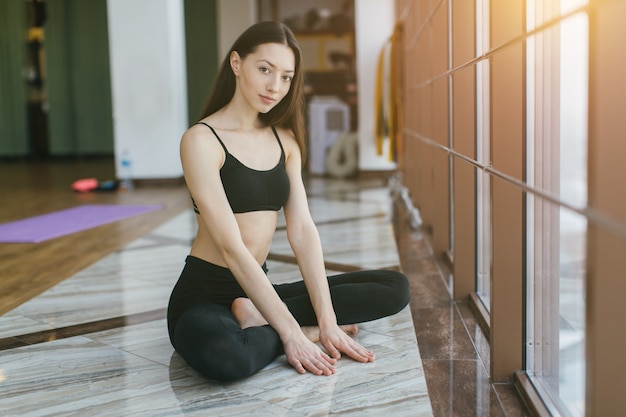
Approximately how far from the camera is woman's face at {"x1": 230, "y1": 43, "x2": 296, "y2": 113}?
172 cm

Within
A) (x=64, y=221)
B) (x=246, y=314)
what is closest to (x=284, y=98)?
(x=246, y=314)

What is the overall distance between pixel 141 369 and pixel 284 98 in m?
0.71

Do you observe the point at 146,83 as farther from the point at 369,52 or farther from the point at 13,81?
the point at 13,81

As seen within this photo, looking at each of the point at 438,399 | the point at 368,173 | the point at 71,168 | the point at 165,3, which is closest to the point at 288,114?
the point at 438,399

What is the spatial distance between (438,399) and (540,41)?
71 cm

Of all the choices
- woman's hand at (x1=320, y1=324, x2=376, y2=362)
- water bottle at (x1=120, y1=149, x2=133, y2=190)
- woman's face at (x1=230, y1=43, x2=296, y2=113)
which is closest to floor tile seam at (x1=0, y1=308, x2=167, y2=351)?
woman's hand at (x1=320, y1=324, x2=376, y2=362)

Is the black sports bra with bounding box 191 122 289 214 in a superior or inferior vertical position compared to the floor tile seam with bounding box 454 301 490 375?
superior

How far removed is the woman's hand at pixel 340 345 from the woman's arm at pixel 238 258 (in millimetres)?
58

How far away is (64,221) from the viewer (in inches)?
166

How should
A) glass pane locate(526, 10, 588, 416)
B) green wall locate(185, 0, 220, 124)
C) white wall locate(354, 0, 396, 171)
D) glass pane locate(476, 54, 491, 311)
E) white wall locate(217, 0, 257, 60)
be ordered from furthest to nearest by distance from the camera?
1. green wall locate(185, 0, 220, 124)
2. white wall locate(217, 0, 257, 60)
3. white wall locate(354, 0, 396, 171)
4. glass pane locate(476, 54, 491, 311)
5. glass pane locate(526, 10, 588, 416)

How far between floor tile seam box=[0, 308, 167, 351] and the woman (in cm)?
36

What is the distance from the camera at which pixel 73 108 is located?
32.0 feet

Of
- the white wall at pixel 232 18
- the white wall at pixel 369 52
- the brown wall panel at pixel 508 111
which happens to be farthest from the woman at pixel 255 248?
the white wall at pixel 232 18

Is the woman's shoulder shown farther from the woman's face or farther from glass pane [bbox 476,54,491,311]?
glass pane [bbox 476,54,491,311]
